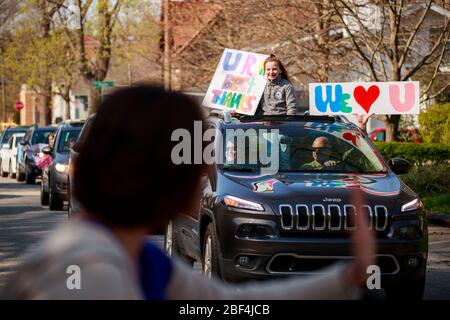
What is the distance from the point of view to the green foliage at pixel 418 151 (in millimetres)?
21250

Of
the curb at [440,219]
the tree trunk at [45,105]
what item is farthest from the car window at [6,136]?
the curb at [440,219]

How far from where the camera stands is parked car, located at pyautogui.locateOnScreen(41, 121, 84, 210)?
18.8 meters

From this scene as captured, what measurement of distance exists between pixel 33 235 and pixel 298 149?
5580 millimetres

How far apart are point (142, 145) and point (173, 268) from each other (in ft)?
1.16

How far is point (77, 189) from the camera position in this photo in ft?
8.10

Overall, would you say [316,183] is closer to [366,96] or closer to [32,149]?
[366,96]

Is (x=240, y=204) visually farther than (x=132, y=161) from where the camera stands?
Yes

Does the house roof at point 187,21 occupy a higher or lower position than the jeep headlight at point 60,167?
higher

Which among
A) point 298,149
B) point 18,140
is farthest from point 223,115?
point 18,140

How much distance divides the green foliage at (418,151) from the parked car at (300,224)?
39.2 feet

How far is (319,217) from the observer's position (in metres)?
8.39

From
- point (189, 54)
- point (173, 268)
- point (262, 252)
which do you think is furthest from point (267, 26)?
point (173, 268)

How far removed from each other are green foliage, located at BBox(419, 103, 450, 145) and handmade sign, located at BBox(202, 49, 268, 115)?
12718 millimetres

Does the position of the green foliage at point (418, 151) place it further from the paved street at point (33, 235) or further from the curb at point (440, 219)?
the paved street at point (33, 235)
